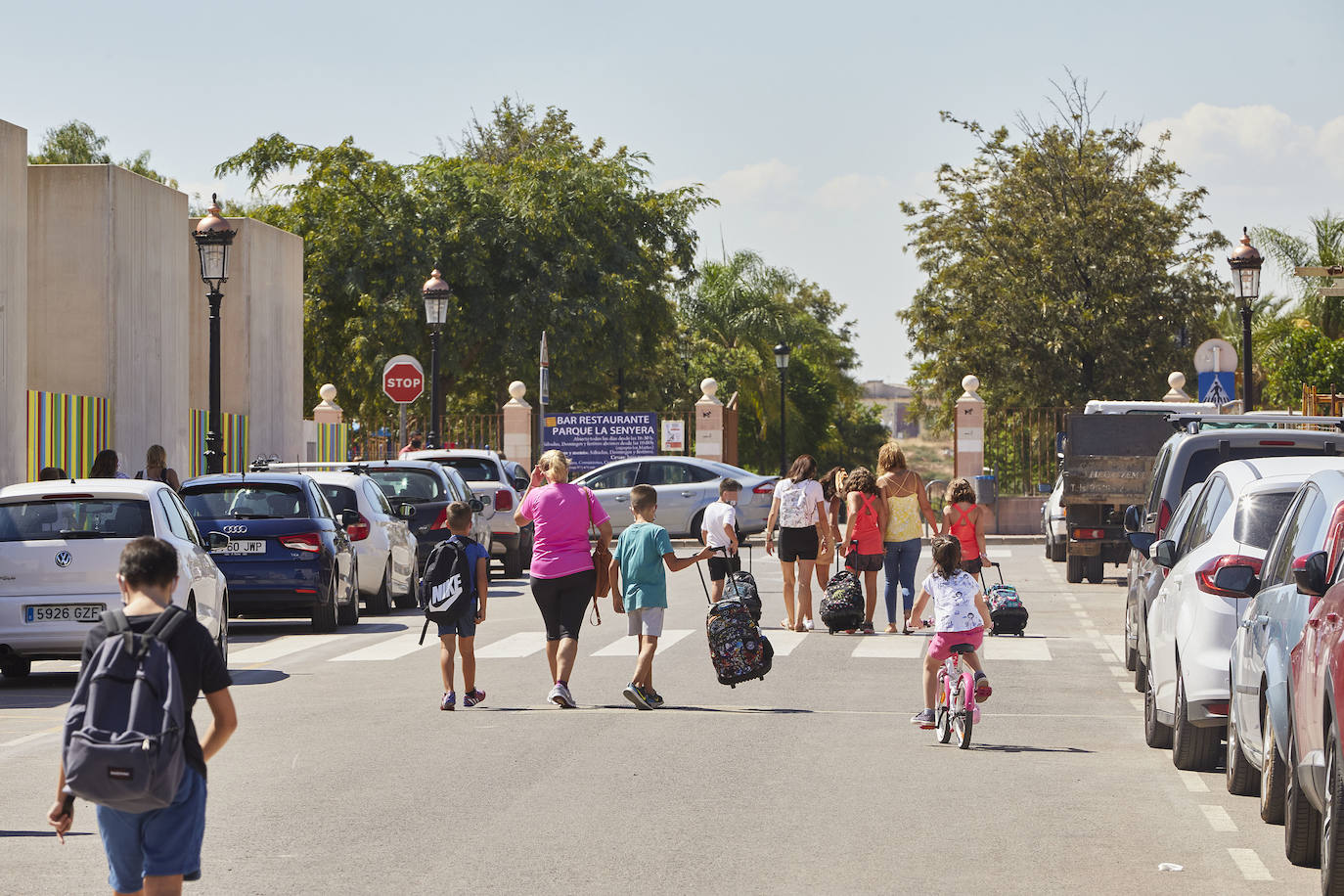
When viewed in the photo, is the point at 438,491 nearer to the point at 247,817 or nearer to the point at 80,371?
the point at 80,371

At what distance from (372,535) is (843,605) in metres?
5.70

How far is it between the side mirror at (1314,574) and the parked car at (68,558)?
886cm

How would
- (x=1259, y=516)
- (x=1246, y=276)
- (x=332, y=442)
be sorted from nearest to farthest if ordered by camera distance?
(x=1259, y=516), (x=1246, y=276), (x=332, y=442)

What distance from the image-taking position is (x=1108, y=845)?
8.44 m

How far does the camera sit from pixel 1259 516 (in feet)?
35.2

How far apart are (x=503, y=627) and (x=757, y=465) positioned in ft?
169

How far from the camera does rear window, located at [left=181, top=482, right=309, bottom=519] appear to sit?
19484 mm

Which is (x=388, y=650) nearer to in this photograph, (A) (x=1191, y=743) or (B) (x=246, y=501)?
(B) (x=246, y=501)

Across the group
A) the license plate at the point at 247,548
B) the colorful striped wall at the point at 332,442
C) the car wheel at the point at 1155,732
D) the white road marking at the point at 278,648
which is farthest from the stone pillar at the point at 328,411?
the car wheel at the point at 1155,732

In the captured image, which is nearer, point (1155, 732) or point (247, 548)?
point (1155, 732)

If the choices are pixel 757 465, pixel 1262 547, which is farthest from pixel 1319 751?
pixel 757 465

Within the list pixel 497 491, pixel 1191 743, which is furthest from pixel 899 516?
pixel 497 491

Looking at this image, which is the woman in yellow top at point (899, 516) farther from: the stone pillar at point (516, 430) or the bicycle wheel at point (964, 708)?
the stone pillar at point (516, 430)

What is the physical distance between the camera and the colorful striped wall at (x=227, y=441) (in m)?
32.0
